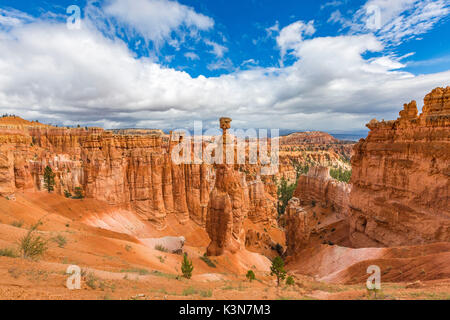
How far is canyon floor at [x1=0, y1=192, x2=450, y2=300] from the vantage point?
19.5ft

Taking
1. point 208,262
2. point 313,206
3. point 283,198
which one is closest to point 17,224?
point 208,262

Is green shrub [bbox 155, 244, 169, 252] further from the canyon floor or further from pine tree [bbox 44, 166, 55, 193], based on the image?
pine tree [bbox 44, 166, 55, 193]

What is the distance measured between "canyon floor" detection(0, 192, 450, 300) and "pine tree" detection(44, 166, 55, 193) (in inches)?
131

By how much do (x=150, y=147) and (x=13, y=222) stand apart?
83.9 feet

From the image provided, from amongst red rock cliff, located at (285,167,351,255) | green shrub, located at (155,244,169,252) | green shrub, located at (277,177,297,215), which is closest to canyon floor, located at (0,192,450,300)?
green shrub, located at (155,244,169,252)

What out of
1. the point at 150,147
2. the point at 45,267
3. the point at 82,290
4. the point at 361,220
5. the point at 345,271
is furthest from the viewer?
the point at 150,147

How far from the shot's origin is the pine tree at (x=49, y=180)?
28.5m

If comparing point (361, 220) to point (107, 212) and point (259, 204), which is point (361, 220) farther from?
point (107, 212)

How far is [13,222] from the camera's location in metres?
13.2

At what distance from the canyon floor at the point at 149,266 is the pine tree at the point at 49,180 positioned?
3.33m

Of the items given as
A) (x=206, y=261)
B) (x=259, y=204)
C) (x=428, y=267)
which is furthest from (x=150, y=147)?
(x=428, y=267)

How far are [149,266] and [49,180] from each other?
79.1ft

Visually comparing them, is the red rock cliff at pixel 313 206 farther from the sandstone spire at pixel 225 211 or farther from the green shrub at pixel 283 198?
the sandstone spire at pixel 225 211

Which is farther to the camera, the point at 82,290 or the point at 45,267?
the point at 45,267
